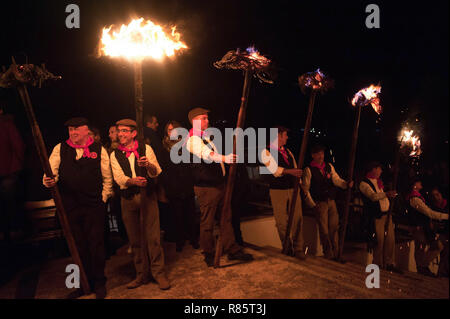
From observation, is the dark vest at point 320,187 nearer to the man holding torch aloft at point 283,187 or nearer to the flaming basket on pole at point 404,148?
the man holding torch aloft at point 283,187

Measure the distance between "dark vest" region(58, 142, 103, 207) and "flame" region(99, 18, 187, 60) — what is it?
4.51 feet

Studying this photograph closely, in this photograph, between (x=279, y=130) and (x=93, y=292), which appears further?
(x=279, y=130)

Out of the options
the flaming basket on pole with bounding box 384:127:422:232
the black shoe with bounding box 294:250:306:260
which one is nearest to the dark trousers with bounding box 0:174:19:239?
the black shoe with bounding box 294:250:306:260

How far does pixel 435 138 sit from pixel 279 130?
7899 millimetres

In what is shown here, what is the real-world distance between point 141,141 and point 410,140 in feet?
18.2

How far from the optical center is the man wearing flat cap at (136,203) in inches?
156

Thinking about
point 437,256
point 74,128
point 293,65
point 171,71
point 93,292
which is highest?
point 293,65

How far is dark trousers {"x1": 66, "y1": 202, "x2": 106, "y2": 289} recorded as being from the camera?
3918 mm

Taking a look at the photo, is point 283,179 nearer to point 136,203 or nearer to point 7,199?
point 136,203

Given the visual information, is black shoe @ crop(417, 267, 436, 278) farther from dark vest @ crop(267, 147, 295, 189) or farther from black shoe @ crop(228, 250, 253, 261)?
black shoe @ crop(228, 250, 253, 261)

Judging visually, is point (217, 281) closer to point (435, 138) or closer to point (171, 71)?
point (171, 71)

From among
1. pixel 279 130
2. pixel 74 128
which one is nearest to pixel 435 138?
pixel 279 130
